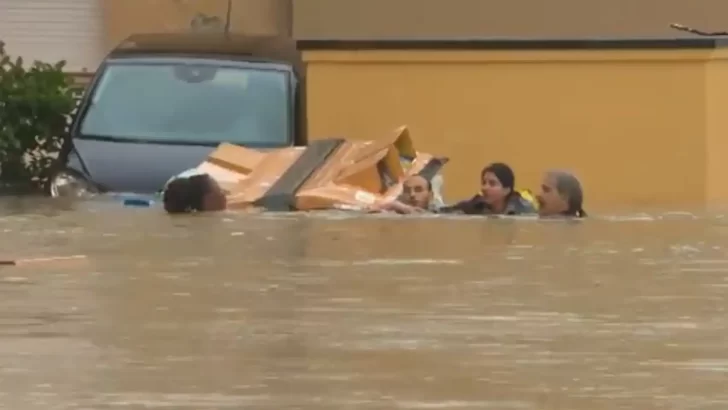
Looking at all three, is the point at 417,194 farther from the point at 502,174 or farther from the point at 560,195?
the point at 560,195

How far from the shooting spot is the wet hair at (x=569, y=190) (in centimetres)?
1065

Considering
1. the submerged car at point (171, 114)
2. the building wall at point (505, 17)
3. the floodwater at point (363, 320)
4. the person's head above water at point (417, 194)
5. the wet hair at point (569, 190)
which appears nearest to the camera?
the floodwater at point (363, 320)

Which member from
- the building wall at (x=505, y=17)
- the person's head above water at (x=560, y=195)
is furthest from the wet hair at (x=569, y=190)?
the building wall at (x=505, y=17)

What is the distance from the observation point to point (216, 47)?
44.5ft

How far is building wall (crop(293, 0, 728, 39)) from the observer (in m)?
17.9

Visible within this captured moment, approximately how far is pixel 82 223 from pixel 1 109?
4636 mm

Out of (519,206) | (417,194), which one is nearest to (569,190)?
(519,206)

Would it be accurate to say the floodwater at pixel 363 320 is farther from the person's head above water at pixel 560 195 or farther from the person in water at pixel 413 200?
the person in water at pixel 413 200

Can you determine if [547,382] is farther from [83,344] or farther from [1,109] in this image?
[1,109]

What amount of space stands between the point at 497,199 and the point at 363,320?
5.10 m

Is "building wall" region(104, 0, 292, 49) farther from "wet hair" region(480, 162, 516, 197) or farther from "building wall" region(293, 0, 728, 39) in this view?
"wet hair" region(480, 162, 516, 197)

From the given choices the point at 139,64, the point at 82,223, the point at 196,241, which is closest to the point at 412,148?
the point at 139,64

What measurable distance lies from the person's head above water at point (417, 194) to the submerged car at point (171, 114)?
4.66 feet

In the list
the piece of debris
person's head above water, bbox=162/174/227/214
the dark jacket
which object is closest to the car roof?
person's head above water, bbox=162/174/227/214
